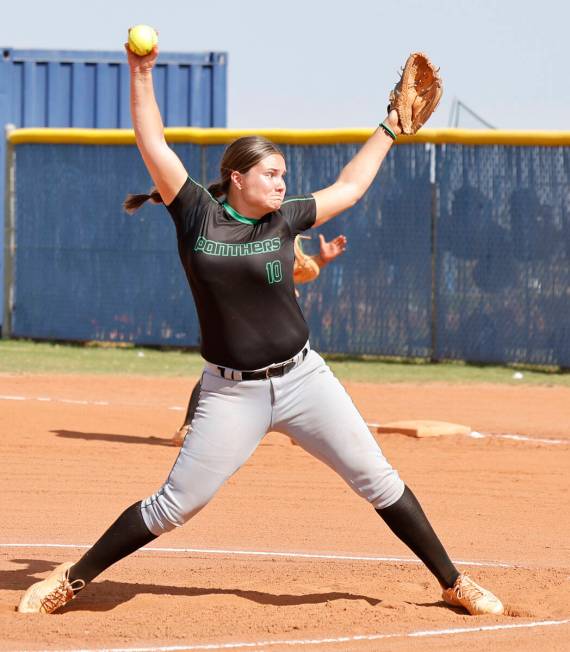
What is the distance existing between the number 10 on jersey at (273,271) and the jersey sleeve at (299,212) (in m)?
0.21

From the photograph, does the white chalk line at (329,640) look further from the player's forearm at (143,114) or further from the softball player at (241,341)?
the player's forearm at (143,114)

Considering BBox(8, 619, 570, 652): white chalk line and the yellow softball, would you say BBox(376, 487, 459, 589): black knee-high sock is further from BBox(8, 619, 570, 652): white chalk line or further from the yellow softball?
the yellow softball

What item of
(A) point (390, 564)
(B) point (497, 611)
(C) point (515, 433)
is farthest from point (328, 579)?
(C) point (515, 433)

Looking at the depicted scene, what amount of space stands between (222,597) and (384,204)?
1162 cm

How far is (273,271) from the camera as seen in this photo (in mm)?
5320

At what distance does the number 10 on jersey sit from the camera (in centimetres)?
531

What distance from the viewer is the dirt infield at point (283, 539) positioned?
17.9 feet

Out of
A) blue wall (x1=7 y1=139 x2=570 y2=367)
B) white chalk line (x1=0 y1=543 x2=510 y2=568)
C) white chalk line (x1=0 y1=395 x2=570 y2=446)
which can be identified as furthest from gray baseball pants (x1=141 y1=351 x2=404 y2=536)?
blue wall (x1=7 y1=139 x2=570 y2=367)

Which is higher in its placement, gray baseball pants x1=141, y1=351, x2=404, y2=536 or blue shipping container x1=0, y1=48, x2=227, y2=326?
blue shipping container x1=0, y1=48, x2=227, y2=326

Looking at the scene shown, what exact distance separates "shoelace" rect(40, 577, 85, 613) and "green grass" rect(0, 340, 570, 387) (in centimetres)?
978

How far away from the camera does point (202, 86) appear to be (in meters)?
20.6

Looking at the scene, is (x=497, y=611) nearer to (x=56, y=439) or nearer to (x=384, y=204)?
(x=56, y=439)

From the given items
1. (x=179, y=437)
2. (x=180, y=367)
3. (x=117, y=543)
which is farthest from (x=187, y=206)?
(x=180, y=367)

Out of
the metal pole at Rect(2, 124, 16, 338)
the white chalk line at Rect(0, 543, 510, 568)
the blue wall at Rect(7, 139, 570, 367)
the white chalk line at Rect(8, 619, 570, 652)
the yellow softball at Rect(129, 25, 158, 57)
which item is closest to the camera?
the white chalk line at Rect(8, 619, 570, 652)
